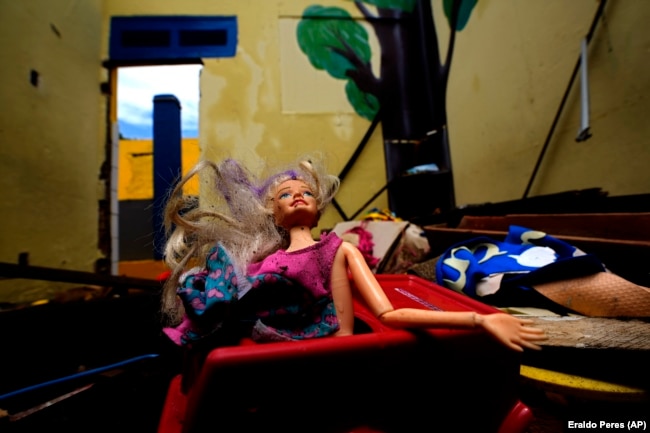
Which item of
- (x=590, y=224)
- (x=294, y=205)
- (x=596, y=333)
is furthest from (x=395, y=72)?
(x=596, y=333)

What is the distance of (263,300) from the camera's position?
0.66 m

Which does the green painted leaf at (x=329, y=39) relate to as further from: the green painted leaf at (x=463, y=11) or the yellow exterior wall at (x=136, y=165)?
the yellow exterior wall at (x=136, y=165)

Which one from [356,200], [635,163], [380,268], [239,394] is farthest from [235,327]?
[356,200]

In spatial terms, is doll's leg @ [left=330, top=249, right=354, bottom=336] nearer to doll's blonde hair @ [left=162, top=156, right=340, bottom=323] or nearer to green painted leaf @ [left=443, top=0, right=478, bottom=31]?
doll's blonde hair @ [left=162, top=156, right=340, bottom=323]

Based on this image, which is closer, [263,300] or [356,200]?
[263,300]

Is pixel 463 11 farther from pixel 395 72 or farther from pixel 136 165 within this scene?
pixel 136 165

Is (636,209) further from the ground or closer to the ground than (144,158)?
closer to the ground

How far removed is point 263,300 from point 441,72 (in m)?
3.29

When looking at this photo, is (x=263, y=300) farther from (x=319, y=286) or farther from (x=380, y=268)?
(x=380, y=268)

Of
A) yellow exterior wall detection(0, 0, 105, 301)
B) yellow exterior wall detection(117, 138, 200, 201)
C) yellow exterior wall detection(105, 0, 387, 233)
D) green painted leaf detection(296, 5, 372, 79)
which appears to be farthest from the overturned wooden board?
yellow exterior wall detection(117, 138, 200, 201)

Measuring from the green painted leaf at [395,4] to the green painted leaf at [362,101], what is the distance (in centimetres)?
103

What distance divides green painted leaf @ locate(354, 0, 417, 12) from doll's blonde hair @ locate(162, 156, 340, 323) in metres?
3.52

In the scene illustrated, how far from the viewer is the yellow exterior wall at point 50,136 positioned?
77.9 inches

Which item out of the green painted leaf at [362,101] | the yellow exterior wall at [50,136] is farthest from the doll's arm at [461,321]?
the green painted leaf at [362,101]
